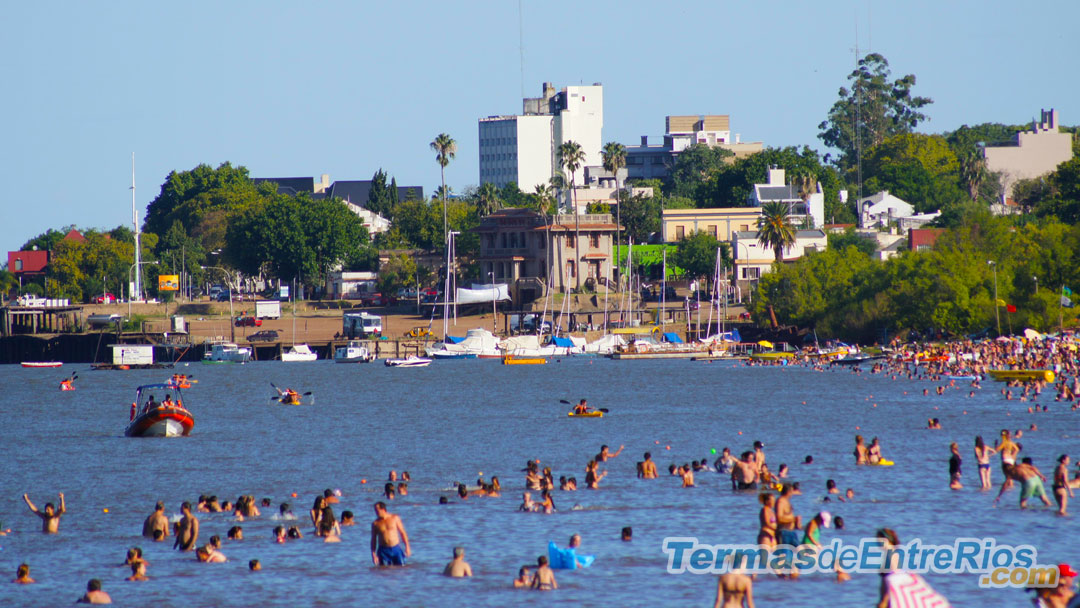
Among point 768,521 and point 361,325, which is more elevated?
point 361,325

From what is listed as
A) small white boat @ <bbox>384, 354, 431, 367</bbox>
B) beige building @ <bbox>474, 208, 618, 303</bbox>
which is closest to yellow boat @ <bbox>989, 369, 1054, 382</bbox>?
small white boat @ <bbox>384, 354, 431, 367</bbox>

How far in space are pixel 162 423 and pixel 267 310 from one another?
88.7m

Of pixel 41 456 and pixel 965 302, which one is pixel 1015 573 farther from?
pixel 965 302

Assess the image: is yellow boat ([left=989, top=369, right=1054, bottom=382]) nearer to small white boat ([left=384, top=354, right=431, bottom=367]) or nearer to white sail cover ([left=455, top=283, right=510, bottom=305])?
small white boat ([left=384, top=354, right=431, bottom=367])

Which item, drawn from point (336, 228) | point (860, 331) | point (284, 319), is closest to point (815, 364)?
point (860, 331)

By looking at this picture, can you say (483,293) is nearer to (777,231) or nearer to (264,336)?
(264,336)

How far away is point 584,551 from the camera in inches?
1352

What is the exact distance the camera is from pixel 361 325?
140250 mm

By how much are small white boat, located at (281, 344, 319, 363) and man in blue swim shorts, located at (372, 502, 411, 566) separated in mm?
102641

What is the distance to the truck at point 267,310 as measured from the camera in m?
151

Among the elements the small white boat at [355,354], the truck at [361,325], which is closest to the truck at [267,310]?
the truck at [361,325]

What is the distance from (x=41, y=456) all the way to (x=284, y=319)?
91814 mm

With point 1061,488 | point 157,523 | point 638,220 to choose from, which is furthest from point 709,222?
point 157,523

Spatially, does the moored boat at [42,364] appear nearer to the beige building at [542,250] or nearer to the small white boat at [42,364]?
the small white boat at [42,364]
